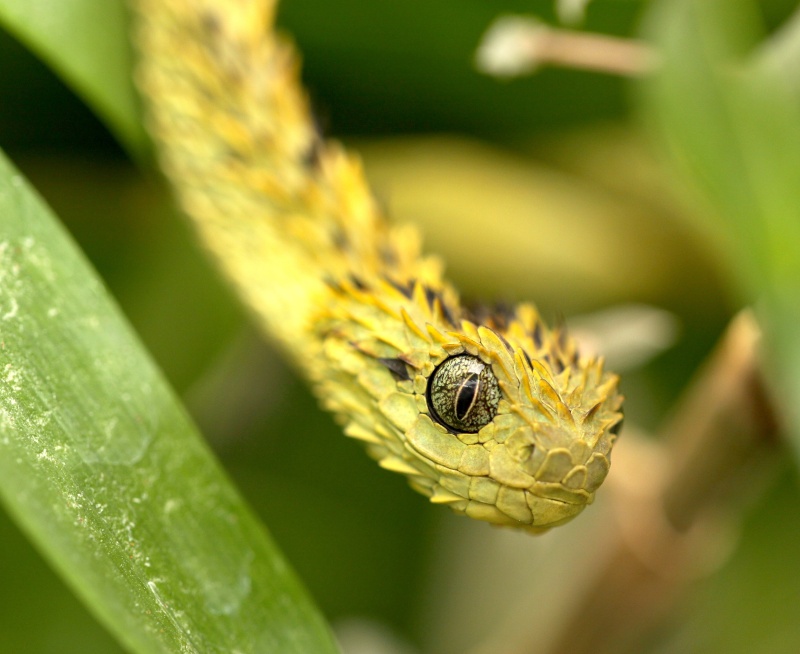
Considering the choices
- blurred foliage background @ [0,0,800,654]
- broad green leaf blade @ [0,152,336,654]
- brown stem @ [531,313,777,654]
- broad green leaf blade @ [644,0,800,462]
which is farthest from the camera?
blurred foliage background @ [0,0,800,654]

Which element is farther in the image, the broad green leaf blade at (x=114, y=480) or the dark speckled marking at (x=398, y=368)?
the dark speckled marking at (x=398, y=368)

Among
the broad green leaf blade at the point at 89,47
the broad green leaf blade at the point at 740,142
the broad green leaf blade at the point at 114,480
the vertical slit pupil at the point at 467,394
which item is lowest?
the broad green leaf blade at the point at 114,480

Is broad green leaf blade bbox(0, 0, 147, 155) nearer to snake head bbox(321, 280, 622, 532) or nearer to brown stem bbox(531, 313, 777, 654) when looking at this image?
snake head bbox(321, 280, 622, 532)

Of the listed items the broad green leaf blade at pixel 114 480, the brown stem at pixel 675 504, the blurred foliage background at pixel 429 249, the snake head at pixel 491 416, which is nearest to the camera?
the broad green leaf blade at pixel 114 480

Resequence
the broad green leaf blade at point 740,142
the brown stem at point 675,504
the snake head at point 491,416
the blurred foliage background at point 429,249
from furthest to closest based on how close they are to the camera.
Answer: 1. the blurred foliage background at point 429,249
2. the brown stem at point 675,504
3. the broad green leaf blade at point 740,142
4. the snake head at point 491,416

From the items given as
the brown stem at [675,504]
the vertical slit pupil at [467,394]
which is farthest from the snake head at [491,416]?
the brown stem at [675,504]

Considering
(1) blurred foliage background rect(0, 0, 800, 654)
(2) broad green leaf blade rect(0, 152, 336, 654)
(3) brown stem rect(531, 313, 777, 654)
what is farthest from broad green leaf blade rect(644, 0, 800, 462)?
(2) broad green leaf blade rect(0, 152, 336, 654)

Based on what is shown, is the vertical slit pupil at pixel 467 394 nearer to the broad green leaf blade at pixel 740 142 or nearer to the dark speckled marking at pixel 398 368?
the dark speckled marking at pixel 398 368
